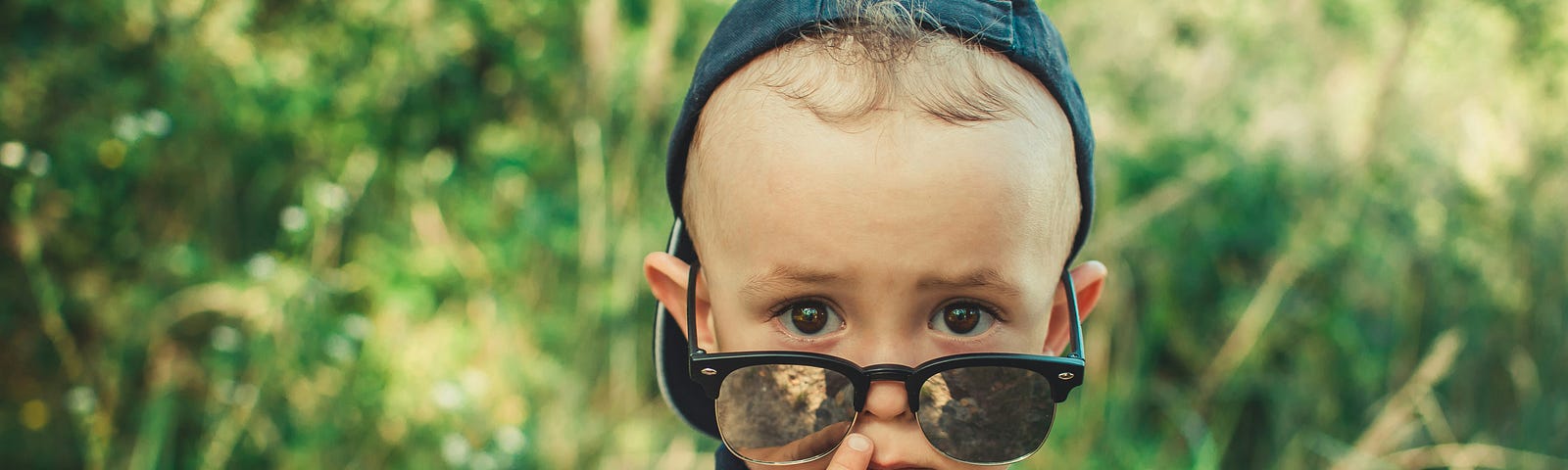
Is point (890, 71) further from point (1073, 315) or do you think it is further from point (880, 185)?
point (1073, 315)

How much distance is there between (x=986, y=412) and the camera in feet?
4.22

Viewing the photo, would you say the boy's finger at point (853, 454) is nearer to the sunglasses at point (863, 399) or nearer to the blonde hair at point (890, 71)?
the sunglasses at point (863, 399)

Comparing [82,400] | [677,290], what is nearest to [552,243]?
[82,400]

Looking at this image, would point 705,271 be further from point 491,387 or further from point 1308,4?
point 1308,4

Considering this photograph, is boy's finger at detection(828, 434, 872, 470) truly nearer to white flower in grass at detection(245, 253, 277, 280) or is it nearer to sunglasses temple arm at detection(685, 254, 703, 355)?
sunglasses temple arm at detection(685, 254, 703, 355)

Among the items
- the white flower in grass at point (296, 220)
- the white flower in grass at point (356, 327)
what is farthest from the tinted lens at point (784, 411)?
the white flower in grass at point (356, 327)

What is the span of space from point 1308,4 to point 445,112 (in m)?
3.51

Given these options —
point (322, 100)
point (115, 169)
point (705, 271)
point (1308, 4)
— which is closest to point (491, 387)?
point (322, 100)

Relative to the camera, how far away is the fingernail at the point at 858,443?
128 cm

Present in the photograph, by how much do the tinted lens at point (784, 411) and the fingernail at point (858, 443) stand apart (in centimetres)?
1

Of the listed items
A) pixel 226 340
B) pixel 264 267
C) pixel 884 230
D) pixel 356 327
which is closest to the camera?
pixel 884 230

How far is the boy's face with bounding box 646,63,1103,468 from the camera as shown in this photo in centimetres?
122

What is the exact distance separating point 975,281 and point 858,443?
0.79ft

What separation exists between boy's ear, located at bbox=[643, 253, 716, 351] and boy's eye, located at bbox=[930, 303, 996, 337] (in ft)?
1.14
